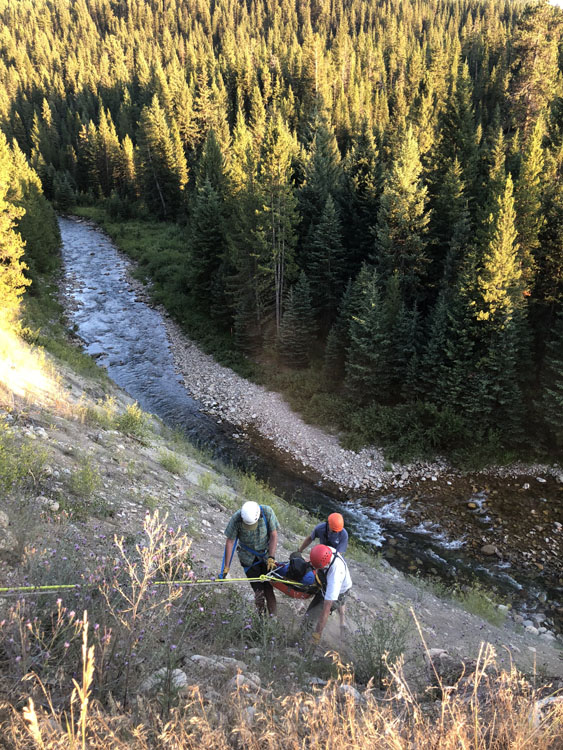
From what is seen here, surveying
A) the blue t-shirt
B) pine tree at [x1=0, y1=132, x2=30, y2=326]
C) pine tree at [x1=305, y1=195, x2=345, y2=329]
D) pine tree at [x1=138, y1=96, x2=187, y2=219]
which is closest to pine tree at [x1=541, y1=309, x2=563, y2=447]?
pine tree at [x1=305, y1=195, x2=345, y2=329]

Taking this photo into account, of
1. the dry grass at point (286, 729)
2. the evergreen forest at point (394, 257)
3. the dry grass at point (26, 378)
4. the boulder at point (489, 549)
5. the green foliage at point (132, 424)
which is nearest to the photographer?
the dry grass at point (286, 729)

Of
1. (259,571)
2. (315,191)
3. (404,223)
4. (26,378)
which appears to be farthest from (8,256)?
(259,571)

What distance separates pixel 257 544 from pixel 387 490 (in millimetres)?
13468

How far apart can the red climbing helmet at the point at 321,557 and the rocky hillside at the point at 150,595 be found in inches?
36.6

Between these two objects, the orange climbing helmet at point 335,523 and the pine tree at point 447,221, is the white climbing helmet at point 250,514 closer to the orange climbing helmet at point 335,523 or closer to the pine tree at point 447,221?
the orange climbing helmet at point 335,523

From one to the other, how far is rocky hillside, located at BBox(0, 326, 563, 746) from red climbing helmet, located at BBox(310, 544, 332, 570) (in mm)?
931

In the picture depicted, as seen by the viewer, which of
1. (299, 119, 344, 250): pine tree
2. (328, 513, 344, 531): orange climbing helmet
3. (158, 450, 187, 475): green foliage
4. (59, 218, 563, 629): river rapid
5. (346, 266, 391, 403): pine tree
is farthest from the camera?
(299, 119, 344, 250): pine tree

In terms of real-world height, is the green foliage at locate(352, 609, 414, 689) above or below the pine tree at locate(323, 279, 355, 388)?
above

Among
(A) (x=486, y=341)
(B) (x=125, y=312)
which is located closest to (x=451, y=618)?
(A) (x=486, y=341)

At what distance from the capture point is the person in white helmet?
6289 millimetres

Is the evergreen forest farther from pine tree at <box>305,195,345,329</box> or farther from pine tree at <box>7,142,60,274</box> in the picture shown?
pine tree at <box>7,142,60,274</box>

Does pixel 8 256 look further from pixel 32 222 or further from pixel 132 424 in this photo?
pixel 132 424

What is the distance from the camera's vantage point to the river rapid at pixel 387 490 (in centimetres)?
1446

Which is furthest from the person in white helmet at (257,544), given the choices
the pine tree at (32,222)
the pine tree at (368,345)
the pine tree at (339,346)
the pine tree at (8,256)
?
the pine tree at (32,222)
